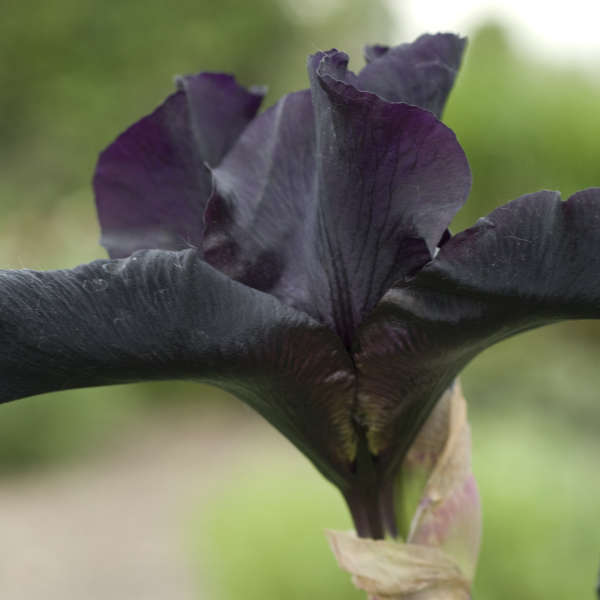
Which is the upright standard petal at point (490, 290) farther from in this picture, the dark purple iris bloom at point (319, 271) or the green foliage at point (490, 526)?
the green foliage at point (490, 526)

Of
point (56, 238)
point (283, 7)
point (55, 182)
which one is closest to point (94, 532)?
point (56, 238)

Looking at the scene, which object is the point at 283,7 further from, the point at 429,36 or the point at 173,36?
the point at 429,36

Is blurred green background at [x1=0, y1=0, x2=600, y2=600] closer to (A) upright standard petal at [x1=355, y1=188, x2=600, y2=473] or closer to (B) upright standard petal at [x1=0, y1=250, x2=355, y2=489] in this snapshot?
(B) upright standard petal at [x1=0, y1=250, x2=355, y2=489]

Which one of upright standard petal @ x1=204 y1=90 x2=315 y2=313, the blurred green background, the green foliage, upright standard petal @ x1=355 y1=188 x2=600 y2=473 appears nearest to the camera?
upright standard petal @ x1=355 y1=188 x2=600 y2=473

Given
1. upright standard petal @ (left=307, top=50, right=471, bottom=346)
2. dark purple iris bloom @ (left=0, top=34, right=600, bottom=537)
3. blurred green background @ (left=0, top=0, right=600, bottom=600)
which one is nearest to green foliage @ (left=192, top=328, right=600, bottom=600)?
blurred green background @ (left=0, top=0, right=600, bottom=600)

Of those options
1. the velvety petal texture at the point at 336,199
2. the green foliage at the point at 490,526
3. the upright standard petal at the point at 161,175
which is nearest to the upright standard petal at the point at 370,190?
the velvety petal texture at the point at 336,199

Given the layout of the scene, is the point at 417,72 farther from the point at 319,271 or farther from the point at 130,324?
the point at 130,324

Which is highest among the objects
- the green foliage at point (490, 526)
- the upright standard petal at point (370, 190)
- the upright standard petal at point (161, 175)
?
the upright standard petal at point (161, 175)
